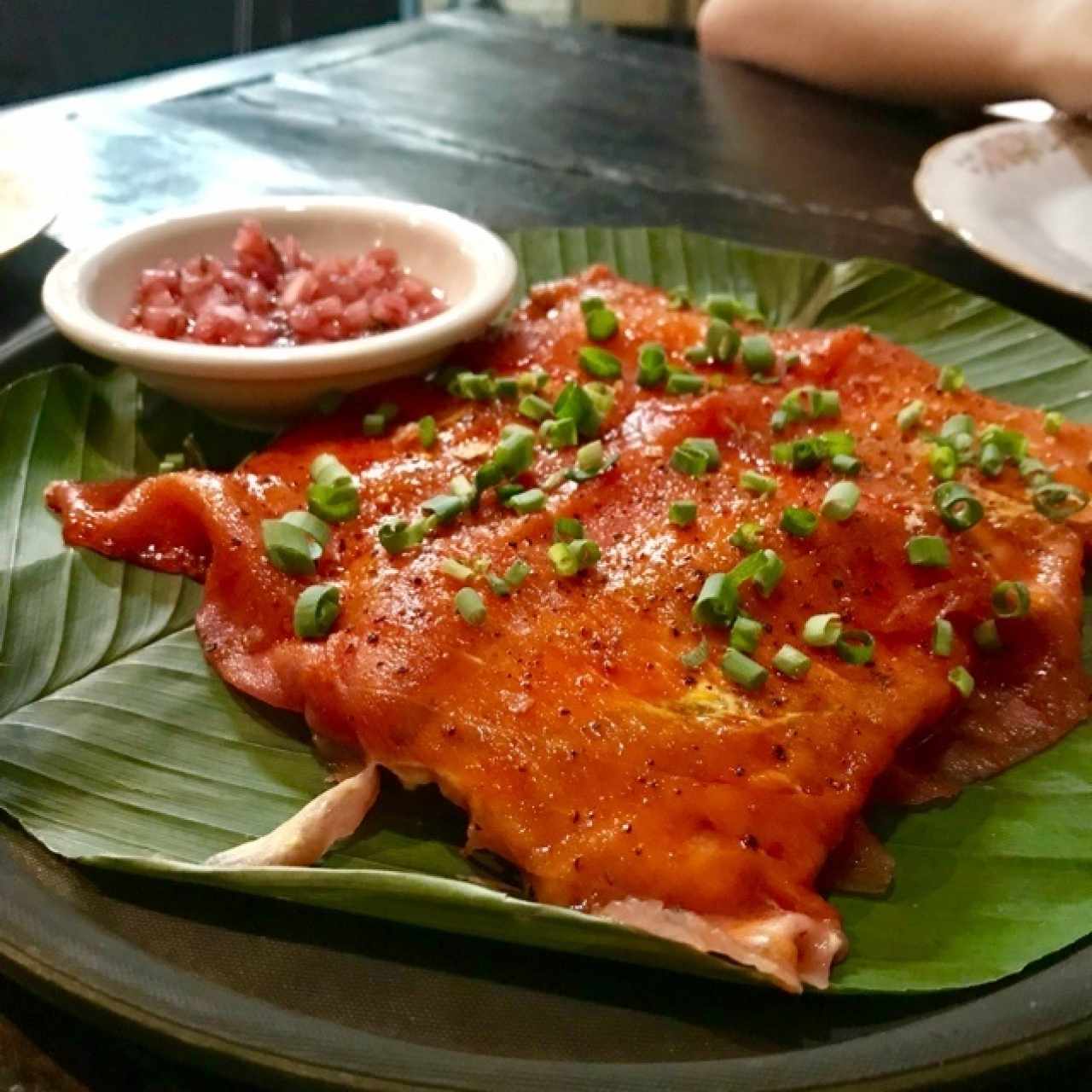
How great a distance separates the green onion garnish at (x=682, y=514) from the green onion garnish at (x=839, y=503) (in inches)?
8.7

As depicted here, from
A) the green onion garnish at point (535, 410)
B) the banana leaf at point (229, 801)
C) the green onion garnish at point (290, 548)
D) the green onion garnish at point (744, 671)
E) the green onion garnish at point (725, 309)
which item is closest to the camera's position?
the banana leaf at point (229, 801)

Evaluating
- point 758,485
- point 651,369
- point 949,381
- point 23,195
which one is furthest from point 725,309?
point 23,195

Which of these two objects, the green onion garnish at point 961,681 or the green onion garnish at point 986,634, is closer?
the green onion garnish at point 961,681

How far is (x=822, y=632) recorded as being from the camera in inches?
68.5

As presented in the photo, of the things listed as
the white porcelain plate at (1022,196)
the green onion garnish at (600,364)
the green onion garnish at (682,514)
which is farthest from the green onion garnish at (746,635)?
the white porcelain plate at (1022,196)

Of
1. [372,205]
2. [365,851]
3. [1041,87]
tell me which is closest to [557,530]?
[365,851]

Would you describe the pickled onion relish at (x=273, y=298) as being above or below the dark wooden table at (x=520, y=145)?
above

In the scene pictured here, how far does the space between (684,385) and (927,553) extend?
64cm

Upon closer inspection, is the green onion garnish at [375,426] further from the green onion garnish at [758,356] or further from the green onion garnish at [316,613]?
the green onion garnish at [758,356]

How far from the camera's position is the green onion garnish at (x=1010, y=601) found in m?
1.88

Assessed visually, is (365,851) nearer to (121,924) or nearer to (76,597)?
(121,924)

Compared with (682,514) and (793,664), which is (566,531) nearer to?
(682,514)

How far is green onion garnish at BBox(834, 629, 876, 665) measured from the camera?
1738mm

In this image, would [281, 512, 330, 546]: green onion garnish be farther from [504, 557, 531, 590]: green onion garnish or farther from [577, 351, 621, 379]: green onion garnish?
[577, 351, 621, 379]: green onion garnish
